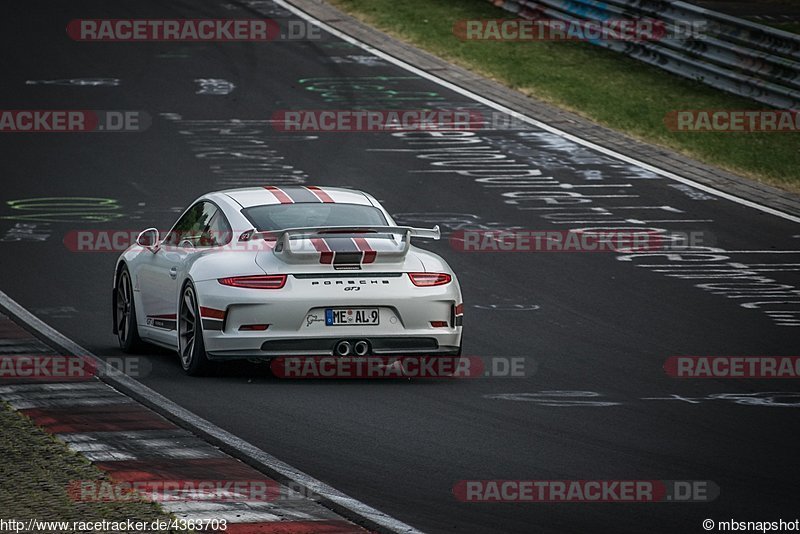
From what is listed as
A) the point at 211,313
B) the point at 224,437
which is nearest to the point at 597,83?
the point at 211,313

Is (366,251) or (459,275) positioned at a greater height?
(366,251)

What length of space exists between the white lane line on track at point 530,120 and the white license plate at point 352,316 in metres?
8.85

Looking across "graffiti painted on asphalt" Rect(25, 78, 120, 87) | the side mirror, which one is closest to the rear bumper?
the side mirror

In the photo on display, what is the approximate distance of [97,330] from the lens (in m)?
12.6

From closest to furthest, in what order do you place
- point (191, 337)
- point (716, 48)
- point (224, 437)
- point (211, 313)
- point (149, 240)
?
point (224, 437), point (211, 313), point (191, 337), point (149, 240), point (716, 48)

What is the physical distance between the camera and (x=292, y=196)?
11297 mm

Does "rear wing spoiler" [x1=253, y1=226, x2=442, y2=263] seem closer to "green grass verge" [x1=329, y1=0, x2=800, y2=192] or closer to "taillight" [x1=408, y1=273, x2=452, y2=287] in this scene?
"taillight" [x1=408, y1=273, x2=452, y2=287]

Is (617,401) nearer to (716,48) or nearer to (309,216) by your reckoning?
(309,216)

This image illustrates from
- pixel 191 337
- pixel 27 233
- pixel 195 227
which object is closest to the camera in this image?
pixel 191 337

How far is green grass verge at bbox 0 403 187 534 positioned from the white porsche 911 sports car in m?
2.01

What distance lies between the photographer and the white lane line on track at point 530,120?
1855 cm

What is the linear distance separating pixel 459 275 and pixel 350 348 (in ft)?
15.6

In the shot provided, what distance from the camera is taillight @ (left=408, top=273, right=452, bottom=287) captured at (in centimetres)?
1041

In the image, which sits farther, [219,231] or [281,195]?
[281,195]
